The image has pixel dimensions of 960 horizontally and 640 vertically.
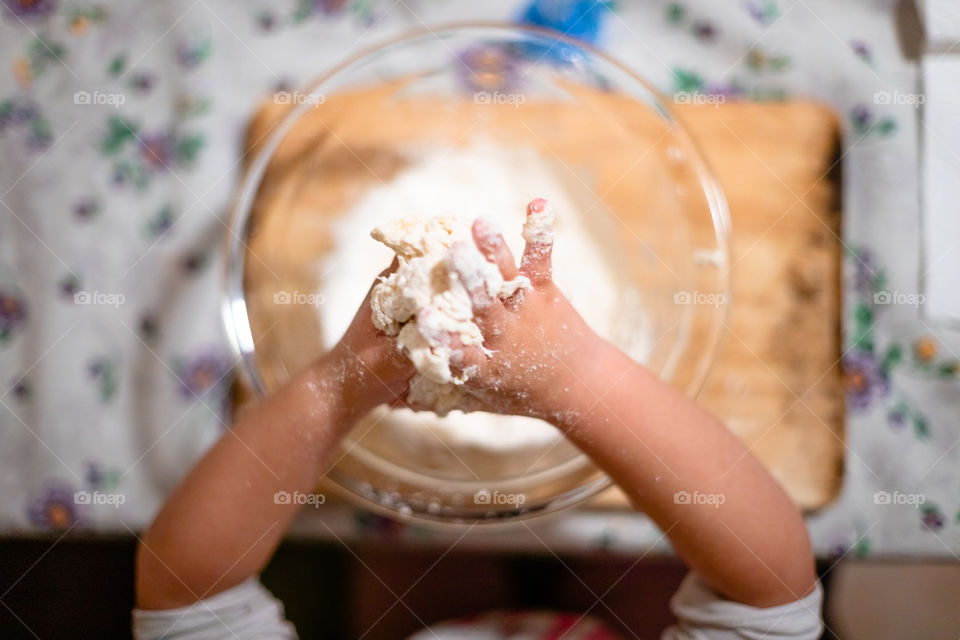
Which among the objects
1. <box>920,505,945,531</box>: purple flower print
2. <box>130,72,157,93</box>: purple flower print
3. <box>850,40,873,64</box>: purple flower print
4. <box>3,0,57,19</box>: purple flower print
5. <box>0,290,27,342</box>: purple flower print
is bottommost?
<box>920,505,945,531</box>: purple flower print

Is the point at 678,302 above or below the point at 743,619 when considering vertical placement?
above

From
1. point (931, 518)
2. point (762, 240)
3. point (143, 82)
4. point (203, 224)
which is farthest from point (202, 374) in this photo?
point (931, 518)

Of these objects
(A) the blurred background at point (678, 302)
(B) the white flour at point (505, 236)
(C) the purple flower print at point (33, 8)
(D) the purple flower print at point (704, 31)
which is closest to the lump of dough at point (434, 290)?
(B) the white flour at point (505, 236)

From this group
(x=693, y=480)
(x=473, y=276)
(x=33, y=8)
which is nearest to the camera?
(x=473, y=276)

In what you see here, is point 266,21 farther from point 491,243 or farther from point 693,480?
point 693,480

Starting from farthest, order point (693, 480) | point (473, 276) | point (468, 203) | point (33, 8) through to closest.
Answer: point (33, 8)
point (468, 203)
point (693, 480)
point (473, 276)

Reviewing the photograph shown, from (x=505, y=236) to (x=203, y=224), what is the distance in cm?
29

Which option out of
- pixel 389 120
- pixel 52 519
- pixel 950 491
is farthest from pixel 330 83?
pixel 950 491

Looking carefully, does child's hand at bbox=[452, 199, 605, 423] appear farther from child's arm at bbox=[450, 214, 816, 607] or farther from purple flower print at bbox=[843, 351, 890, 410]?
purple flower print at bbox=[843, 351, 890, 410]

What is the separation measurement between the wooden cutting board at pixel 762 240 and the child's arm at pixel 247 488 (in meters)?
0.13

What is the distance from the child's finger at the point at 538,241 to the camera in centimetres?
33

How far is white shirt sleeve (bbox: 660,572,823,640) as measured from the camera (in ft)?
1.47

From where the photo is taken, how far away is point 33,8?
2.13 ft

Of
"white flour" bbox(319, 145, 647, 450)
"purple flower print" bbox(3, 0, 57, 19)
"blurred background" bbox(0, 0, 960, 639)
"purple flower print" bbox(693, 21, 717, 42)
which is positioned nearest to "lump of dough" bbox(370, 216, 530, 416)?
"white flour" bbox(319, 145, 647, 450)
